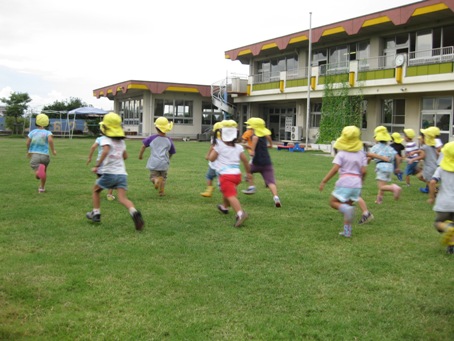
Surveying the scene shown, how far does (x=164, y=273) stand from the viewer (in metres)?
4.95

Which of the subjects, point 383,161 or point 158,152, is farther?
point 158,152

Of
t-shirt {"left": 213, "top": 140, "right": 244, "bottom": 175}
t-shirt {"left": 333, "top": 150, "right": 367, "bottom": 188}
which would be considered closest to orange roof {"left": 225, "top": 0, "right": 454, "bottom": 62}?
t-shirt {"left": 333, "top": 150, "right": 367, "bottom": 188}

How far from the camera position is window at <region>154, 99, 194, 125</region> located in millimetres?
41844

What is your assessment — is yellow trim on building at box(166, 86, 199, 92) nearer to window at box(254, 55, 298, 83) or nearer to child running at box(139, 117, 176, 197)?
window at box(254, 55, 298, 83)

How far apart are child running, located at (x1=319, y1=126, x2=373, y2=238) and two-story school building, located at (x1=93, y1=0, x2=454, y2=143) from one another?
1783cm

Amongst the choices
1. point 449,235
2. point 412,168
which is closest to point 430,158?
point 412,168

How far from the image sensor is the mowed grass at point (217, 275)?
3.73 meters

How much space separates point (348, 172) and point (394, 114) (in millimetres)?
21877

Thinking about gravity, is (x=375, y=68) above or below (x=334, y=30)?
below

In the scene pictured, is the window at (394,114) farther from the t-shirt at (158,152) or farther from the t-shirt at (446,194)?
the t-shirt at (446,194)

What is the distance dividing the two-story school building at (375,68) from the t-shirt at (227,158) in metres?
18.1

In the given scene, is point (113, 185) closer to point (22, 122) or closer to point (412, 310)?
point (412, 310)

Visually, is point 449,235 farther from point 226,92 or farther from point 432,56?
A: point 226,92

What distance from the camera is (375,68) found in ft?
87.8
